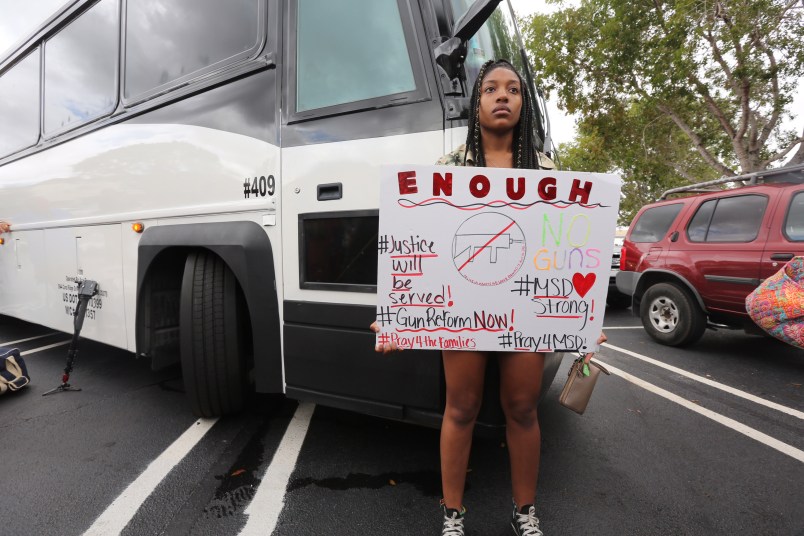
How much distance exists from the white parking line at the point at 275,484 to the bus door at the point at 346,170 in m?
0.48

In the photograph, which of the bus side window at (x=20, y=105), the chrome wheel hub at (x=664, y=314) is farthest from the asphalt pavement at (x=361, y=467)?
the bus side window at (x=20, y=105)

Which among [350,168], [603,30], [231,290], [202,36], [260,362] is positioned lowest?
[260,362]

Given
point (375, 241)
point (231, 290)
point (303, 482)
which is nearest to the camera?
point (375, 241)

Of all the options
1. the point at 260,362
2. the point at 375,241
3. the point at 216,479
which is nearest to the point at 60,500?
the point at 216,479

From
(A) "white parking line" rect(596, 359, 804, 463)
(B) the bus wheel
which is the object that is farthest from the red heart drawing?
(A) "white parking line" rect(596, 359, 804, 463)

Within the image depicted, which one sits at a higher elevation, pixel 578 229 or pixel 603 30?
pixel 603 30

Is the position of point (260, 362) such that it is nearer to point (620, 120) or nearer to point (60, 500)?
point (60, 500)

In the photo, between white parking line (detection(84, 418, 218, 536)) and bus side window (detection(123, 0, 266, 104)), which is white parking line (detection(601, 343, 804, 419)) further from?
bus side window (detection(123, 0, 266, 104))

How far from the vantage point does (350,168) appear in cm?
204

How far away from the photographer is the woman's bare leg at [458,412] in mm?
1757

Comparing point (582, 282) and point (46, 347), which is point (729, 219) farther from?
point (46, 347)

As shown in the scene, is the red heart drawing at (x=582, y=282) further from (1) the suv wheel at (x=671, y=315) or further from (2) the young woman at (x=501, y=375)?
(1) the suv wheel at (x=671, y=315)

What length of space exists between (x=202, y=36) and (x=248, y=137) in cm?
87

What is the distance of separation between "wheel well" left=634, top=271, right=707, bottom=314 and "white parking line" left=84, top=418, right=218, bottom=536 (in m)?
5.36
